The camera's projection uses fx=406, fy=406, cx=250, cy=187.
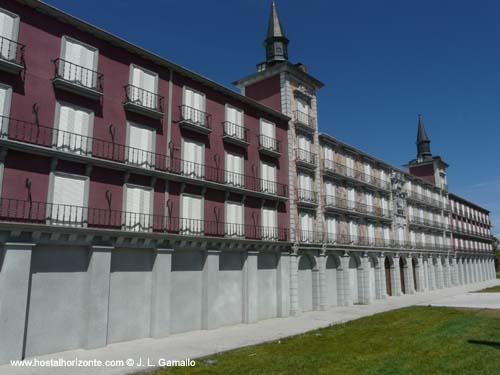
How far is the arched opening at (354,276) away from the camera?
135 ft

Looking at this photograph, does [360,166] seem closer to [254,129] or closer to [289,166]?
[289,166]

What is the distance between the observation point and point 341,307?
37.2 metres

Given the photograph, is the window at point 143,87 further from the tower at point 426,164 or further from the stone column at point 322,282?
the tower at point 426,164

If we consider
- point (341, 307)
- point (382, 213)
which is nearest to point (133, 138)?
point (341, 307)

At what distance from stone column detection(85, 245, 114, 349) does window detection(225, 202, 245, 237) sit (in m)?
9.46

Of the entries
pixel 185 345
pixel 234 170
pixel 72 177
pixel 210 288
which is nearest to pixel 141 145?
pixel 72 177

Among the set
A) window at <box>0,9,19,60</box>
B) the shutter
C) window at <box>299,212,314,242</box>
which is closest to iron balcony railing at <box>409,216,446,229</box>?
window at <box>299,212,314,242</box>

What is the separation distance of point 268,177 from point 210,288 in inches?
409

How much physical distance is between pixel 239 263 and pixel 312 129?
602 inches

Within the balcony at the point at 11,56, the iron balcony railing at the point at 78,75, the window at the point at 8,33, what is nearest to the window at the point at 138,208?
the iron balcony railing at the point at 78,75

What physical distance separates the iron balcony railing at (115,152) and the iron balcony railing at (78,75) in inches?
107

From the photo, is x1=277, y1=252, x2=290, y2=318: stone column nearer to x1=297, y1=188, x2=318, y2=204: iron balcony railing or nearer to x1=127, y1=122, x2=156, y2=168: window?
x1=297, y1=188, x2=318, y2=204: iron balcony railing

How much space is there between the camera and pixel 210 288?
2595cm

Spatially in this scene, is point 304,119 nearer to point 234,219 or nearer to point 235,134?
point 235,134
